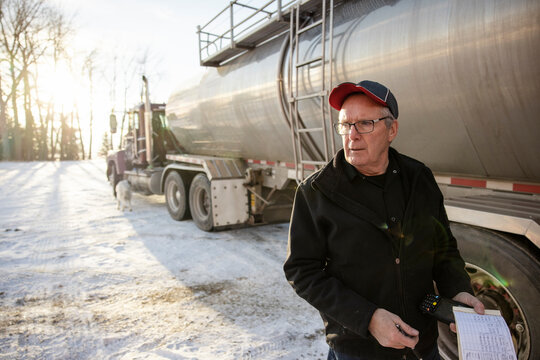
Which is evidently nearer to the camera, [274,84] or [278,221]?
[274,84]

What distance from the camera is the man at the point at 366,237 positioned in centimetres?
144

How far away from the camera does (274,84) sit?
14.7ft

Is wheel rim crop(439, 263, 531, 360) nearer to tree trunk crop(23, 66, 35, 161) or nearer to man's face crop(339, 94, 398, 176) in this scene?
man's face crop(339, 94, 398, 176)

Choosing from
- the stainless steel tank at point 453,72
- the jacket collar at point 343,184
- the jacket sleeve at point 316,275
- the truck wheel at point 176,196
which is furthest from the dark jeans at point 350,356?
the truck wheel at point 176,196

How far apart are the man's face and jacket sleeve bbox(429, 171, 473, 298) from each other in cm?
33

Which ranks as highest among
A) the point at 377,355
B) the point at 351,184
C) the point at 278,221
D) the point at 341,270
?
the point at 351,184

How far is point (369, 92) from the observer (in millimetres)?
1401

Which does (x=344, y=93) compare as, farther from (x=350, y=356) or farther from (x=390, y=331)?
(x=350, y=356)

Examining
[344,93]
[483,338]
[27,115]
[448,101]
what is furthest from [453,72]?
[27,115]

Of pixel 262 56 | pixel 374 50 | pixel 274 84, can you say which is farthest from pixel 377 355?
pixel 262 56

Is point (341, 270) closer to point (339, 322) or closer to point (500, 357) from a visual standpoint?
point (339, 322)

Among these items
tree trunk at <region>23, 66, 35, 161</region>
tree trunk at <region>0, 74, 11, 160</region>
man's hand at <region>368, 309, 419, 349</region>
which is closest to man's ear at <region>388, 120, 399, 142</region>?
man's hand at <region>368, 309, 419, 349</region>

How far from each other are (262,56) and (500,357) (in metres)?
4.50

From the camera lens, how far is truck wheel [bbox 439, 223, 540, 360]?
2.08 meters
